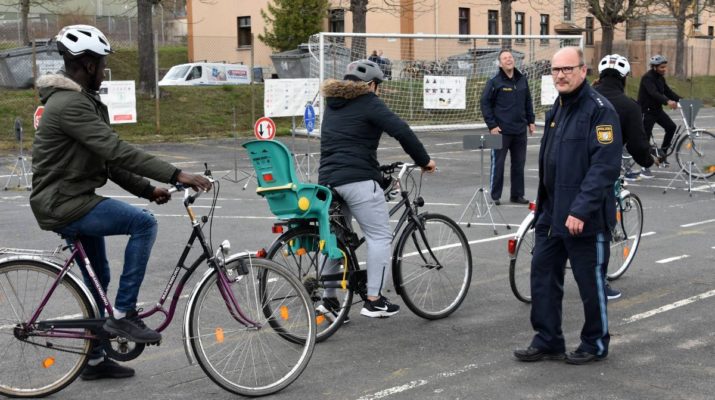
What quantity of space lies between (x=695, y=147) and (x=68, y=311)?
42.7 feet

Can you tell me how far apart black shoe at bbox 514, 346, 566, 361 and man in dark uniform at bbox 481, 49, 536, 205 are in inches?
283

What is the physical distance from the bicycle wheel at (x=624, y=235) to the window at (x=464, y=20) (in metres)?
41.5

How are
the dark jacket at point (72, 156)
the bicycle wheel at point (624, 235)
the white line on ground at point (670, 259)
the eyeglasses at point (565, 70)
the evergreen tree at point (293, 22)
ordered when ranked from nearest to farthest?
the dark jacket at point (72, 156)
the eyeglasses at point (565, 70)
the bicycle wheel at point (624, 235)
the white line on ground at point (670, 259)
the evergreen tree at point (293, 22)

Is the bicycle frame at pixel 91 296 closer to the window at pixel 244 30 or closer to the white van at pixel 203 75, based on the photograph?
the white van at pixel 203 75

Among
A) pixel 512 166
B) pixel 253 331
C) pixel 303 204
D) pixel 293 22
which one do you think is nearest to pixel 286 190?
pixel 303 204

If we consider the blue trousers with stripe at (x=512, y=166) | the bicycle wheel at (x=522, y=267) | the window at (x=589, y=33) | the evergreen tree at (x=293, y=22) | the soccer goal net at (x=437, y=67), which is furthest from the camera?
the window at (x=589, y=33)

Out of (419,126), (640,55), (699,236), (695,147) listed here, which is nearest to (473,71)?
(419,126)

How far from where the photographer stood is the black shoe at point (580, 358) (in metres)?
6.15

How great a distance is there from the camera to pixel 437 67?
1009 inches

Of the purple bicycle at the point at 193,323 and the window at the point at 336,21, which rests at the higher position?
the window at the point at 336,21

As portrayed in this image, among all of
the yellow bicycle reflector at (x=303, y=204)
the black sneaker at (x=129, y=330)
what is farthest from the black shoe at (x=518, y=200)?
the black sneaker at (x=129, y=330)

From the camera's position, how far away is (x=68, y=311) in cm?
555

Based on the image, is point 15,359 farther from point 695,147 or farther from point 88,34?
point 695,147

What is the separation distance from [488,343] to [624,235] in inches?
103
